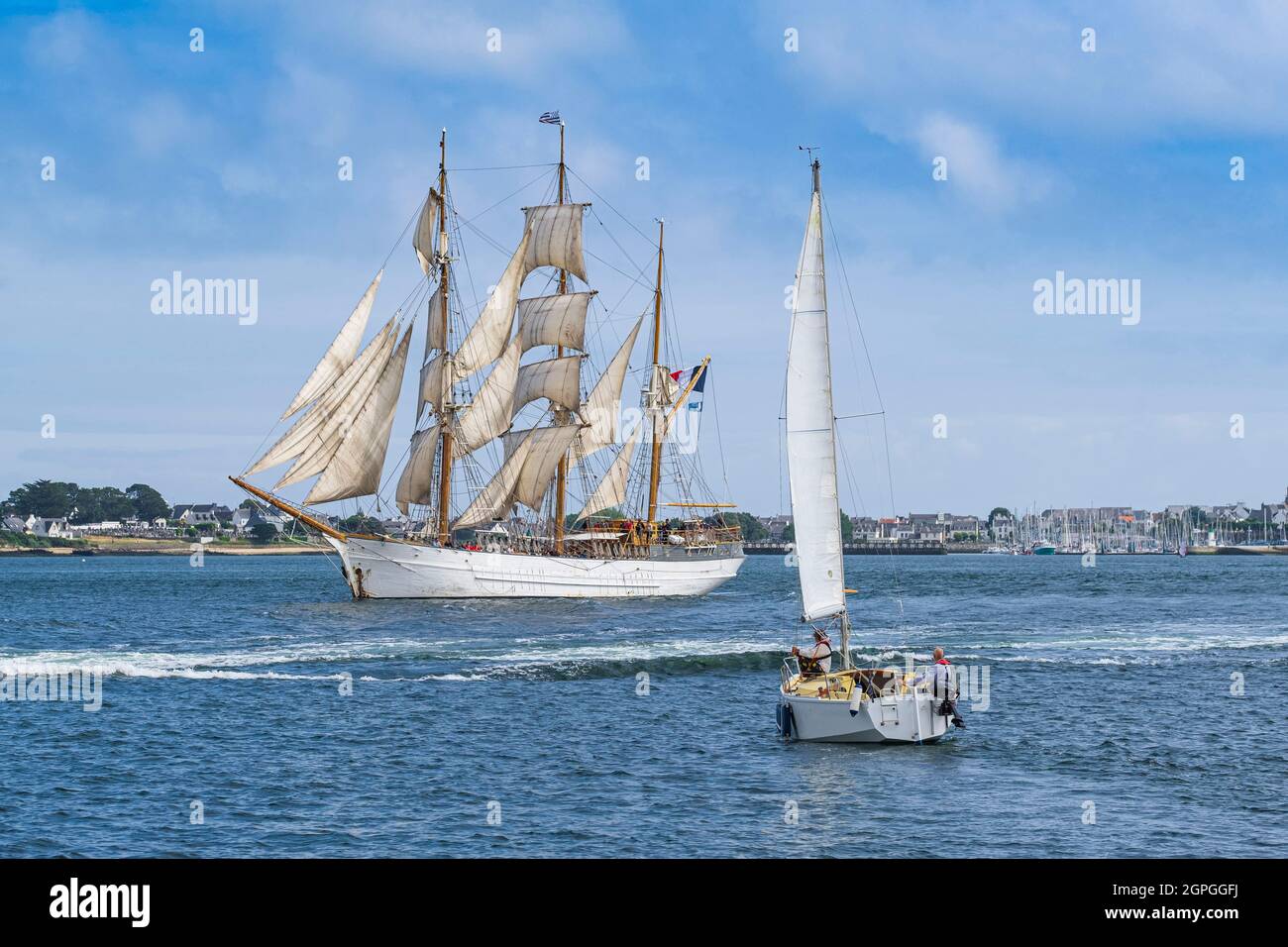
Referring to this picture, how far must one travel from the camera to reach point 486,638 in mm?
58688

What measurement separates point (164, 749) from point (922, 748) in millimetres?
17980

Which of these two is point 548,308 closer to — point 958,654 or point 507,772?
point 958,654

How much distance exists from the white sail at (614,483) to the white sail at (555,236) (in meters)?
14.1

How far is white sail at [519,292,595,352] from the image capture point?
3792 inches

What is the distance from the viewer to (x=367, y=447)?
8175 centimetres

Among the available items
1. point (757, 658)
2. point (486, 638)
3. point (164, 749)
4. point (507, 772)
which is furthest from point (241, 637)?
point (507, 772)

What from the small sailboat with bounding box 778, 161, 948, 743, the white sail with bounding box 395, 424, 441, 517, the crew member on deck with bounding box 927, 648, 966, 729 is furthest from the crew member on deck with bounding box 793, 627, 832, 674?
the white sail with bounding box 395, 424, 441, 517

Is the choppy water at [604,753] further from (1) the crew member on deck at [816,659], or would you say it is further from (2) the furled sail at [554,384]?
(2) the furled sail at [554,384]

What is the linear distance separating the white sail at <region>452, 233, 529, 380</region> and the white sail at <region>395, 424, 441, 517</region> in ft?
15.7

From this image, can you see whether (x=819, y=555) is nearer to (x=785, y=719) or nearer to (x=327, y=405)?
(x=785, y=719)

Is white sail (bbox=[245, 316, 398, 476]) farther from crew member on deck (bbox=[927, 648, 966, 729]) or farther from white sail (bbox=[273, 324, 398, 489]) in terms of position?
crew member on deck (bbox=[927, 648, 966, 729])

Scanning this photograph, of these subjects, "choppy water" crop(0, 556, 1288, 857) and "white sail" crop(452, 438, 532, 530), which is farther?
"white sail" crop(452, 438, 532, 530)
